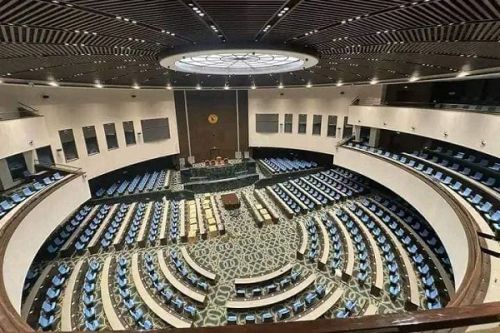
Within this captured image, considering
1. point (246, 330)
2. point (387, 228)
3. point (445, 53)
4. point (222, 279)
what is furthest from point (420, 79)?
point (246, 330)

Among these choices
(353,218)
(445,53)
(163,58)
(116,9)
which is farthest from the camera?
(353,218)

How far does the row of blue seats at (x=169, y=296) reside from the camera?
8555 millimetres

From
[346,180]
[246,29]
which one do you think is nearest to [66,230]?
[246,29]

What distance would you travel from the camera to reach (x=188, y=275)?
10.3m

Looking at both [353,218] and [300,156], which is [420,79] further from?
[300,156]

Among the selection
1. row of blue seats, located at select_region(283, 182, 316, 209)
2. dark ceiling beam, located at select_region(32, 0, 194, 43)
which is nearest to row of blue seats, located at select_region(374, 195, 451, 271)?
row of blue seats, located at select_region(283, 182, 316, 209)

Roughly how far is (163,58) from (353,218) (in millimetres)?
12036

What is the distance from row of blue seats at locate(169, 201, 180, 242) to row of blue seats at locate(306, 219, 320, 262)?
6680 mm

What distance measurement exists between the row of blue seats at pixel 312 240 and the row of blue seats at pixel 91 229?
416 inches

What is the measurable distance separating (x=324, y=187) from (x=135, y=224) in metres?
12.5

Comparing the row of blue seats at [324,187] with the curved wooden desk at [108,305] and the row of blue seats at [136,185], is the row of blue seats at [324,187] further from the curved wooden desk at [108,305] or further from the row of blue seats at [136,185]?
the curved wooden desk at [108,305]

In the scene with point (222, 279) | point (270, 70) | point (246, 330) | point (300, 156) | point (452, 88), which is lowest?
point (222, 279)

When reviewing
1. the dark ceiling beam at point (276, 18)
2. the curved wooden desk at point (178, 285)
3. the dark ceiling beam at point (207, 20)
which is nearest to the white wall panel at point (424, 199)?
the dark ceiling beam at point (276, 18)

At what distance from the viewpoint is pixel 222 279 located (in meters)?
10.3
